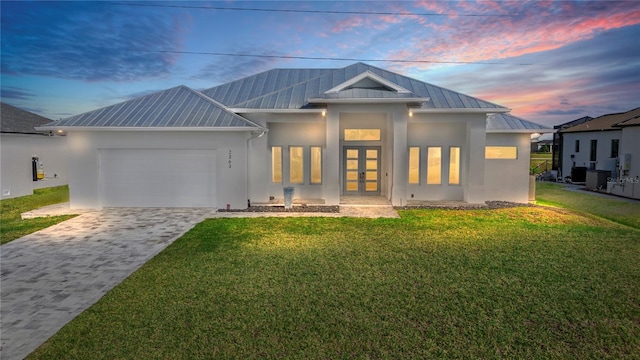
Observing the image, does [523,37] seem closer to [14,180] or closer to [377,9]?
[377,9]

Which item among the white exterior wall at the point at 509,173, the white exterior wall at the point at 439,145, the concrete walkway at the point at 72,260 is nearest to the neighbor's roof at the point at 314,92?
the white exterior wall at the point at 439,145

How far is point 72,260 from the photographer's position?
7.66 meters

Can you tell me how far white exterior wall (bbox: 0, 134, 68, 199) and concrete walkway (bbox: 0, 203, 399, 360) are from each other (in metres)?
5.56

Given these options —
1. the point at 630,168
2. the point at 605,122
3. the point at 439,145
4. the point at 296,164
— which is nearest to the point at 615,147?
the point at 605,122

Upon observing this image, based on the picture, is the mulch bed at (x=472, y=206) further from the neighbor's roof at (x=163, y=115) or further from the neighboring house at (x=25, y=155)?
the neighboring house at (x=25, y=155)

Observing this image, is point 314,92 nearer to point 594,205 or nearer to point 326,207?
point 326,207

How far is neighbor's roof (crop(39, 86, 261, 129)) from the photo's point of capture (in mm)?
13102

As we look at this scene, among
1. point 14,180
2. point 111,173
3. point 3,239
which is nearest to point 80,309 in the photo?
point 3,239

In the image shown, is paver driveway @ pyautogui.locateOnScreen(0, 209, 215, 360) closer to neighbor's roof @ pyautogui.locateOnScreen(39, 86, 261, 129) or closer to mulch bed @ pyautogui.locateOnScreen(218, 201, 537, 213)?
mulch bed @ pyautogui.locateOnScreen(218, 201, 537, 213)

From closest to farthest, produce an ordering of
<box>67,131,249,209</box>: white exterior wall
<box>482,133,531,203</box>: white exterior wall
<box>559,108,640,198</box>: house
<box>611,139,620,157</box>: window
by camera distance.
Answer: <box>67,131,249,209</box>: white exterior wall, <box>482,133,531,203</box>: white exterior wall, <box>559,108,640,198</box>: house, <box>611,139,620,157</box>: window

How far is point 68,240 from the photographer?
930 cm

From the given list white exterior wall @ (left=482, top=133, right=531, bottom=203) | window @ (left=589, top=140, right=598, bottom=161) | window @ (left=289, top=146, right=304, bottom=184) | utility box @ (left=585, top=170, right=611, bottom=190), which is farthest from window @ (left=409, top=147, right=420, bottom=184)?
window @ (left=589, top=140, right=598, bottom=161)

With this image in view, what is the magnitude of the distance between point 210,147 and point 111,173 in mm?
3987

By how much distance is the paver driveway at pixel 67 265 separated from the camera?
16.0 feet
